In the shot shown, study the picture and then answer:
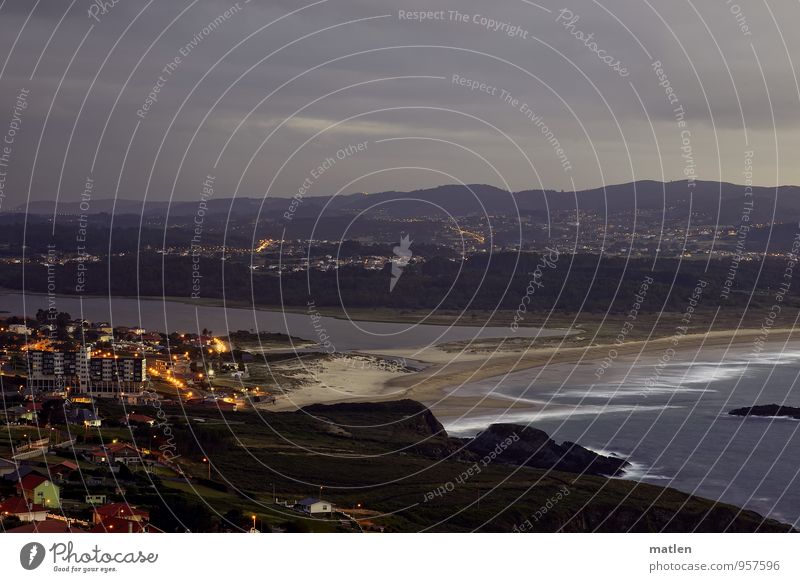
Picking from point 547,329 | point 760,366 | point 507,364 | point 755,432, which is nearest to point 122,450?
point 755,432

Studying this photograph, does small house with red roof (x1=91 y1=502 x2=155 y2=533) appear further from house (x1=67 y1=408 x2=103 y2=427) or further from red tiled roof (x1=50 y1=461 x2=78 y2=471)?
house (x1=67 y1=408 x2=103 y2=427)

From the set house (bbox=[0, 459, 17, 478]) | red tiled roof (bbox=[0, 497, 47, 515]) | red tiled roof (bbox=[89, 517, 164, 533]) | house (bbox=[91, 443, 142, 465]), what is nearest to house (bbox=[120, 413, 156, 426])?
house (bbox=[91, 443, 142, 465])

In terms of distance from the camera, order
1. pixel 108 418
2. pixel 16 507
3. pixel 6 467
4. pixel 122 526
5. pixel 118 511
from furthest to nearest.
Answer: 1. pixel 108 418
2. pixel 6 467
3. pixel 118 511
4. pixel 16 507
5. pixel 122 526

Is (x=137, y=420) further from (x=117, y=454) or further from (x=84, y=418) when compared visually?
(x=117, y=454)

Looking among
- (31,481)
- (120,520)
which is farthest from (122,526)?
(31,481)

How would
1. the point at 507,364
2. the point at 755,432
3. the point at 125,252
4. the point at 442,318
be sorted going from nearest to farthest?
1. the point at 755,432
2. the point at 507,364
3. the point at 442,318
4. the point at 125,252

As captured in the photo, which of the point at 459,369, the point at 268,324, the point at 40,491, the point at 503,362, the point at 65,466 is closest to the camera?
the point at 40,491
